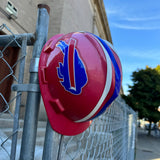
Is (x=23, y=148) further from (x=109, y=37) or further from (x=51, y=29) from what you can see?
(x=109, y=37)

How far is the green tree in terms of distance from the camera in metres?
13.9

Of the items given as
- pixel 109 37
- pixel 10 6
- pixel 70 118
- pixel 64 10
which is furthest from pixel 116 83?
pixel 109 37

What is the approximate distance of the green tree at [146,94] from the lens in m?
13.9

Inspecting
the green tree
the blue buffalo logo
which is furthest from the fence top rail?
the green tree

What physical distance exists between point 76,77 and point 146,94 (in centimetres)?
1490

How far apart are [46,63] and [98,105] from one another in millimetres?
275

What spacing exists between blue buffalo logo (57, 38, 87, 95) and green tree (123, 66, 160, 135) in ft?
46.6

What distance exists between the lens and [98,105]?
2.14ft

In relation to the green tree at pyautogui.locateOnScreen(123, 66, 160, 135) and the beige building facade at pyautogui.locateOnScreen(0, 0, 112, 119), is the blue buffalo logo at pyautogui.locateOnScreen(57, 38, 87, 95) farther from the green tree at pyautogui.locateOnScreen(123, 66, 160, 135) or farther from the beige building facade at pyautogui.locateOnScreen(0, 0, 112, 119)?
the green tree at pyautogui.locateOnScreen(123, 66, 160, 135)

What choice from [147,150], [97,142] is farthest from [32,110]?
[147,150]

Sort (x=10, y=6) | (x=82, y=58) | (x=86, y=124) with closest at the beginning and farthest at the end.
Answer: (x=82, y=58)
(x=86, y=124)
(x=10, y=6)

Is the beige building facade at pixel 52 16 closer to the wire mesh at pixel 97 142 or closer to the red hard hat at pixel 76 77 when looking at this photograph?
the wire mesh at pixel 97 142

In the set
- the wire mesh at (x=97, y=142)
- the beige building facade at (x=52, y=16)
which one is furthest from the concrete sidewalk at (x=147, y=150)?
the wire mesh at (x=97, y=142)

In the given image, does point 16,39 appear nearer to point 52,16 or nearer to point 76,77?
point 76,77
